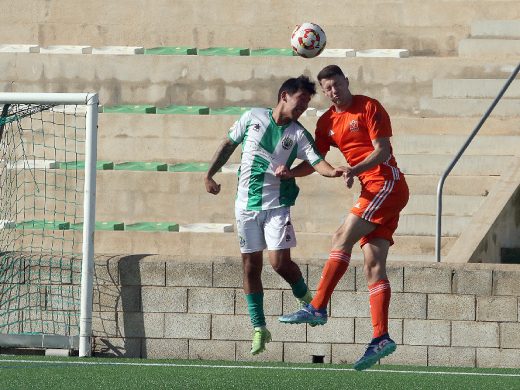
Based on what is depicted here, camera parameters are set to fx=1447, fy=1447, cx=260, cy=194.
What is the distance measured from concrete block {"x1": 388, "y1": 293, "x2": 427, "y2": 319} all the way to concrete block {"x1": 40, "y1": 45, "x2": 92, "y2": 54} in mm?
7572

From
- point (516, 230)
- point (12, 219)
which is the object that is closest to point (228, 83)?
point (12, 219)

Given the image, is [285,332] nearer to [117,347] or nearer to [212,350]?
[212,350]

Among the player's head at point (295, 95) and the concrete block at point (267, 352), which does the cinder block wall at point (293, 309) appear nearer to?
the concrete block at point (267, 352)

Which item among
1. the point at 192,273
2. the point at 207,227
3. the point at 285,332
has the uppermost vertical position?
the point at 207,227

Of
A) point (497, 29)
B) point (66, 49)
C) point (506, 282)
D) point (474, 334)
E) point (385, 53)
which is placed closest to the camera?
point (506, 282)

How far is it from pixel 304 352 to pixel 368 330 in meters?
0.53

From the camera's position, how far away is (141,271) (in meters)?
11.1

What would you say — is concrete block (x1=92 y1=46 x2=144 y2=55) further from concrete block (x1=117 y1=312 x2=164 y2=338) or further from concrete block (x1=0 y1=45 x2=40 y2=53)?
concrete block (x1=117 y1=312 x2=164 y2=338)

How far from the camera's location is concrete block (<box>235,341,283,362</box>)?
11.0 meters

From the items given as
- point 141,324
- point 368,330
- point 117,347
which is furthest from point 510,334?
point 117,347

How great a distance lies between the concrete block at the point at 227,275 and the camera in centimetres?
1102

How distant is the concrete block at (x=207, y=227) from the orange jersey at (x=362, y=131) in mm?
5310

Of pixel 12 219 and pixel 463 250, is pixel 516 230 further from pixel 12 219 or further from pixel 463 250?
pixel 12 219

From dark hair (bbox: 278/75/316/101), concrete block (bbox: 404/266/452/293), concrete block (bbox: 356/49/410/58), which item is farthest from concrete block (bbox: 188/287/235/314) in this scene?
concrete block (bbox: 356/49/410/58)
